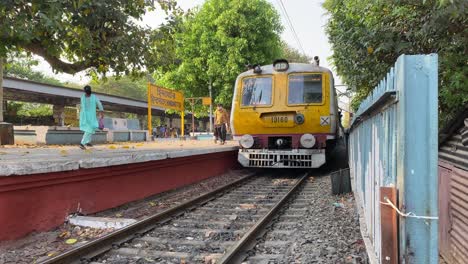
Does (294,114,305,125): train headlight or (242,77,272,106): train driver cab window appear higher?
(242,77,272,106): train driver cab window

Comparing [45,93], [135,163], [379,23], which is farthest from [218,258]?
A: [45,93]

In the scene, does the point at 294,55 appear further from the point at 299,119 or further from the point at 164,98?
the point at 299,119

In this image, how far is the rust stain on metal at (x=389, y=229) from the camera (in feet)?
7.51

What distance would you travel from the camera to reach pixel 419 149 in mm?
2182

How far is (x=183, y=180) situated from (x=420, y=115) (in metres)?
7.39

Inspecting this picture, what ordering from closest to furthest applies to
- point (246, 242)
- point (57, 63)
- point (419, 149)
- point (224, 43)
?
point (419, 149) < point (246, 242) < point (57, 63) < point (224, 43)

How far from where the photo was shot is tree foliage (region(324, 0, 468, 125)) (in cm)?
519

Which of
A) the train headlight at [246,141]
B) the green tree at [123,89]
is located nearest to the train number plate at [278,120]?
the train headlight at [246,141]

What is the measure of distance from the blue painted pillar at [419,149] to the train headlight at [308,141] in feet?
26.6

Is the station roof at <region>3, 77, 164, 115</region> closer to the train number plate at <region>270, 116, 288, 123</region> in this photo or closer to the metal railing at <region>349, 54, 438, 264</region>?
the train number plate at <region>270, 116, 288, 123</region>

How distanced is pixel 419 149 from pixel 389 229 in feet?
1.58

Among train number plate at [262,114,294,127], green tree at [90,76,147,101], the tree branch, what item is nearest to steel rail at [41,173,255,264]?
the tree branch

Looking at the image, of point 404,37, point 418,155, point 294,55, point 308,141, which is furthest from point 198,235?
point 294,55

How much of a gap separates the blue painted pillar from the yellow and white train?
8.11 meters
